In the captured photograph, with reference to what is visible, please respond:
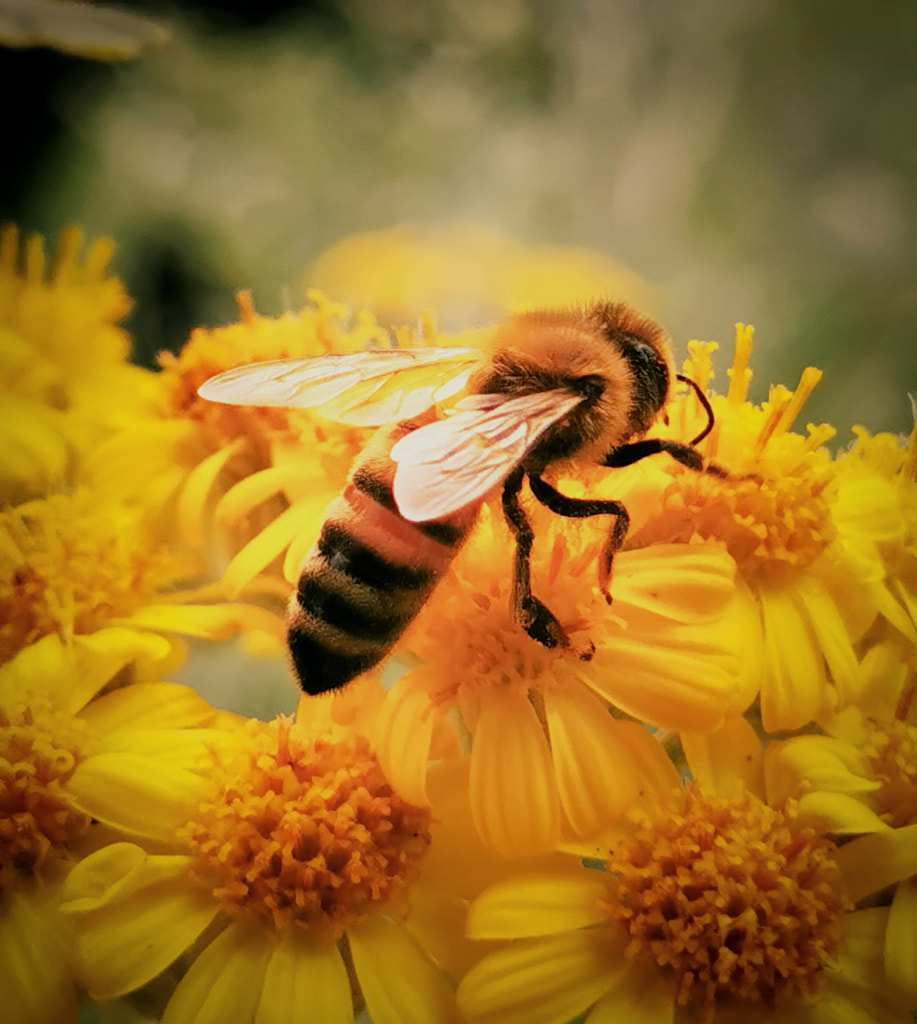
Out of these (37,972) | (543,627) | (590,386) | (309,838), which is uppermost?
(590,386)

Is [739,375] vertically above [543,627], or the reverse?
[739,375]

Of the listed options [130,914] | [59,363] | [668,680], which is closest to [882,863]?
[668,680]

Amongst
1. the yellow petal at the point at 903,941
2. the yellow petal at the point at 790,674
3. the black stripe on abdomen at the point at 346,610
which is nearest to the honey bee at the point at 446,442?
the black stripe on abdomen at the point at 346,610

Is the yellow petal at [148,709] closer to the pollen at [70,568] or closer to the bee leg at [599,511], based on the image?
the pollen at [70,568]

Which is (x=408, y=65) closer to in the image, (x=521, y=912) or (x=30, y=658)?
(x=30, y=658)

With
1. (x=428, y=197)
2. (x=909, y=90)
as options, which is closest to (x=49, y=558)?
(x=428, y=197)

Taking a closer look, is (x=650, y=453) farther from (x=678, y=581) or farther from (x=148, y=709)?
(x=148, y=709)

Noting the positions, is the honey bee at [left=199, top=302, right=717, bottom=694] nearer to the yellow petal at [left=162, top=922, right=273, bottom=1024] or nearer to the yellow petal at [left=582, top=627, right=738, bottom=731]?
the yellow petal at [left=582, top=627, right=738, bottom=731]
